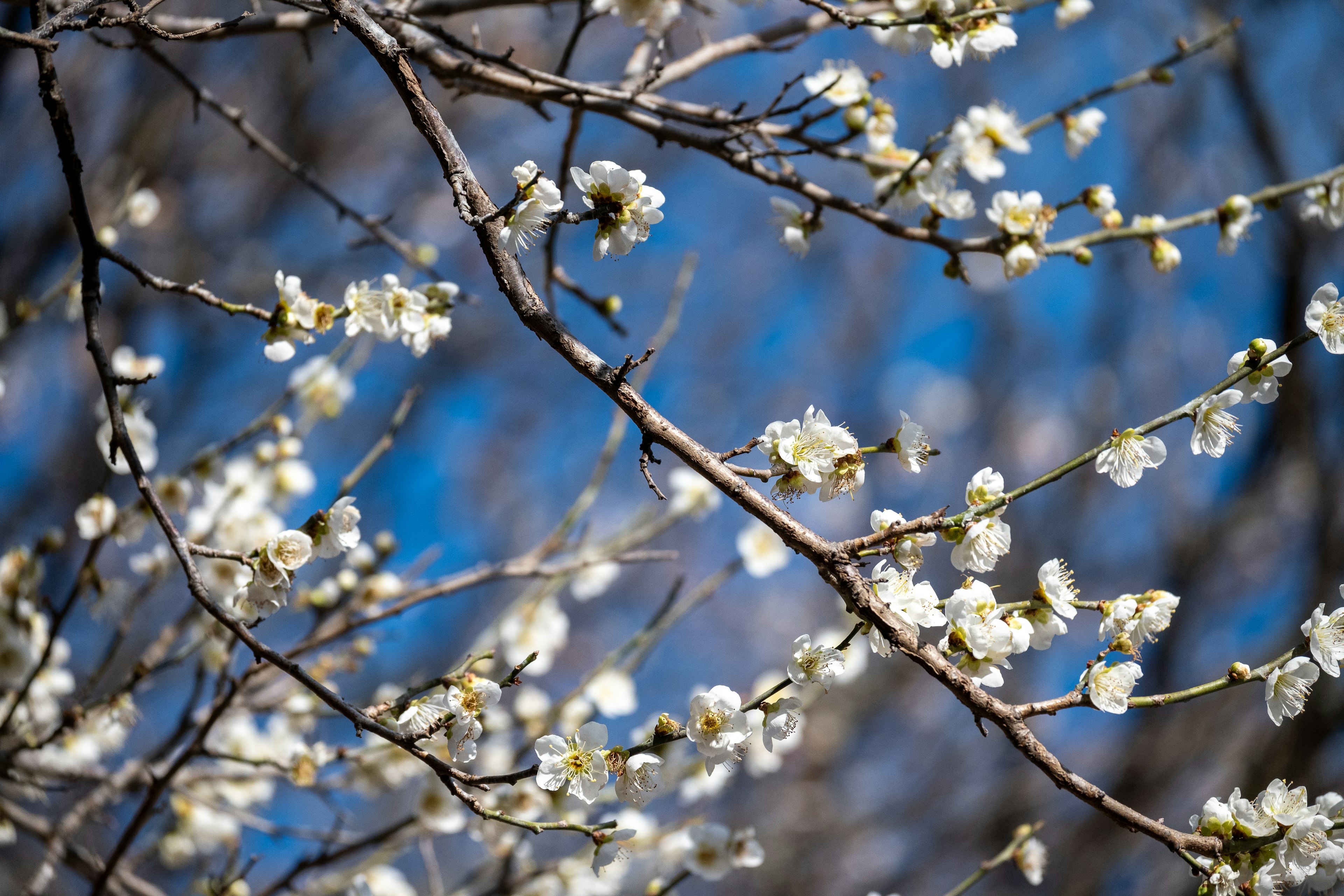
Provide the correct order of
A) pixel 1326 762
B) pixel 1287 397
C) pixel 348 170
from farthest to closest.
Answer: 1. pixel 348 170
2. pixel 1287 397
3. pixel 1326 762

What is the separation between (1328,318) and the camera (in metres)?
1.49

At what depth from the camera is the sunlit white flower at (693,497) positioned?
8.92 feet

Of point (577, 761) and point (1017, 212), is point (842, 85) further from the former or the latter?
point (577, 761)

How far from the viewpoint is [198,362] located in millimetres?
6207

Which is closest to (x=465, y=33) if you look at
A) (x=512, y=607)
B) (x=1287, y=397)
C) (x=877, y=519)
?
(x=512, y=607)

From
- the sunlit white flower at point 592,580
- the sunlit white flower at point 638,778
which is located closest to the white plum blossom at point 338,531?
the sunlit white flower at point 638,778

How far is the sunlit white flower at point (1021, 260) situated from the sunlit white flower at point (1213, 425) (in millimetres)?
540

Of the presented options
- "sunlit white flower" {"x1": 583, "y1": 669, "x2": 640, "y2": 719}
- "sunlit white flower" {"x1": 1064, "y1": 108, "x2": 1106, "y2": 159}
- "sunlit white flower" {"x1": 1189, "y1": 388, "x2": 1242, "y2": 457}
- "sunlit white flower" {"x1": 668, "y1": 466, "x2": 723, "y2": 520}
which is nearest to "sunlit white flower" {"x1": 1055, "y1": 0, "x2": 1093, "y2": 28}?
"sunlit white flower" {"x1": 1064, "y1": 108, "x2": 1106, "y2": 159}

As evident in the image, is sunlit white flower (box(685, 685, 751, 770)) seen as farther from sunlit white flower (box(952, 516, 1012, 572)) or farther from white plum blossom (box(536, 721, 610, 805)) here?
sunlit white flower (box(952, 516, 1012, 572))

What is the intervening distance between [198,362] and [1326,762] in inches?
257

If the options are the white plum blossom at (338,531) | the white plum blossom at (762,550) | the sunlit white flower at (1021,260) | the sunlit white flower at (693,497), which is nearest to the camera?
the white plum blossom at (338,531)

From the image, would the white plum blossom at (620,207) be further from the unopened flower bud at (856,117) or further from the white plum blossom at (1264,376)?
the white plum blossom at (1264,376)

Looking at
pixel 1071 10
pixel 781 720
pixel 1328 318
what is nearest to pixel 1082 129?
pixel 1071 10

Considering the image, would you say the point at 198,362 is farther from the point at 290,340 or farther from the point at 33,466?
the point at 290,340
